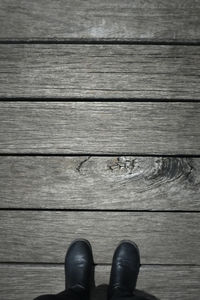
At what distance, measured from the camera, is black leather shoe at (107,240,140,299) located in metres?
1.18

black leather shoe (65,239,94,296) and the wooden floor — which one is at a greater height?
the wooden floor

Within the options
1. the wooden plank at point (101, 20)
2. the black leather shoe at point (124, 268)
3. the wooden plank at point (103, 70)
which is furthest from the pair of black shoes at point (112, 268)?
the wooden plank at point (101, 20)

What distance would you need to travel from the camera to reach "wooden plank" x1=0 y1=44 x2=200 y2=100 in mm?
1133

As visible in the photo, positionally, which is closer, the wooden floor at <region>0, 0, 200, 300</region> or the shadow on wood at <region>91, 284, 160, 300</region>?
the wooden floor at <region>0, 0, 200, 300</region>

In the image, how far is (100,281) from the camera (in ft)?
4.10

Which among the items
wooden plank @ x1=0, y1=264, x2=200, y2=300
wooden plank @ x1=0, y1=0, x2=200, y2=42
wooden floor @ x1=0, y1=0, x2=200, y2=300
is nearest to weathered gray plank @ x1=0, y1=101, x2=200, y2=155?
wooden floor @ x1=0, y1=0, x2=200, y2=300

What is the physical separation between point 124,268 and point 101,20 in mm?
958

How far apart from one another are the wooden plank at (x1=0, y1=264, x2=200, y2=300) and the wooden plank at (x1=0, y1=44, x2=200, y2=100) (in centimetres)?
70

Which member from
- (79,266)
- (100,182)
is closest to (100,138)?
(100,182)

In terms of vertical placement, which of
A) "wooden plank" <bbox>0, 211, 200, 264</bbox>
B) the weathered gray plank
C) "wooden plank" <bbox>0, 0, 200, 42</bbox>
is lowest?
"wooden plank" <bbox>0, 211, 200, 264</bbox>

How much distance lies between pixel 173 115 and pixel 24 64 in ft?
1.96

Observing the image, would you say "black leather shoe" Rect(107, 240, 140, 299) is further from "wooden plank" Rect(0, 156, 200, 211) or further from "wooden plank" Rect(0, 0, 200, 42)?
"wooden plank" Rect(0, 0, 200, 42)

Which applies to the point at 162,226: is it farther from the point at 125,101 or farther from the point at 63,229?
the point at 125,101

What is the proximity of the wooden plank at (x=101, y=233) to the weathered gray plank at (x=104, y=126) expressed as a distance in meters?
0.27
